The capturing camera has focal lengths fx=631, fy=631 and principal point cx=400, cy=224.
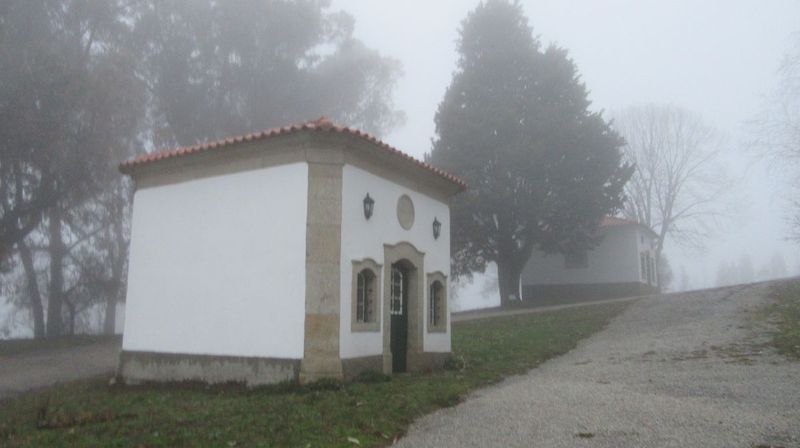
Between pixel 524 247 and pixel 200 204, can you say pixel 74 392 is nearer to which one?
pixel 200 204

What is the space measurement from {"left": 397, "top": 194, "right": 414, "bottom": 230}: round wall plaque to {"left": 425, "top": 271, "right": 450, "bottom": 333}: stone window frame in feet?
4.41

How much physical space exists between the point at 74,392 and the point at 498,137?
21150 mm

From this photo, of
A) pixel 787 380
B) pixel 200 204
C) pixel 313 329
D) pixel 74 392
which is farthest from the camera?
pixel 200 204

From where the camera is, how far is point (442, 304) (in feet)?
44.8

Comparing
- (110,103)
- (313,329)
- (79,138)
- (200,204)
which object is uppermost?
(110,103)

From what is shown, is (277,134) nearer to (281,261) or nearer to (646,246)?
(281,261)

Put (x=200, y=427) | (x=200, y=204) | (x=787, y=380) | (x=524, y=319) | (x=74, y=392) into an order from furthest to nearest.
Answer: (x=524, y=319), (x=200, y=204), (x=74, y=392), (x=787, y=380), (x=200, y=427)

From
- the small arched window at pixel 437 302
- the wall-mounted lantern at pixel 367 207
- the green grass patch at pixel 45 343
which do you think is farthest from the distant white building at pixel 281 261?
the green grass patch at pixel 45 343

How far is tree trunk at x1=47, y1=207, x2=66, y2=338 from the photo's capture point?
23.6 m

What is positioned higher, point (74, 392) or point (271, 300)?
point (271, 300)

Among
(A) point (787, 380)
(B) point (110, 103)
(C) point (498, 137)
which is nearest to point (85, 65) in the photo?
(B) point (110, 103)

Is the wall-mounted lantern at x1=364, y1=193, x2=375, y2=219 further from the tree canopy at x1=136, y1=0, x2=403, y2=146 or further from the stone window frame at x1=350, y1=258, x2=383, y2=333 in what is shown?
the tree canopy at x1=136, y1=0, x2=403, y2=146

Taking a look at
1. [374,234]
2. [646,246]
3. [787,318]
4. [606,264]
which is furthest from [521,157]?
[374,234]

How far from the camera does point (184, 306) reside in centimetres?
1159
